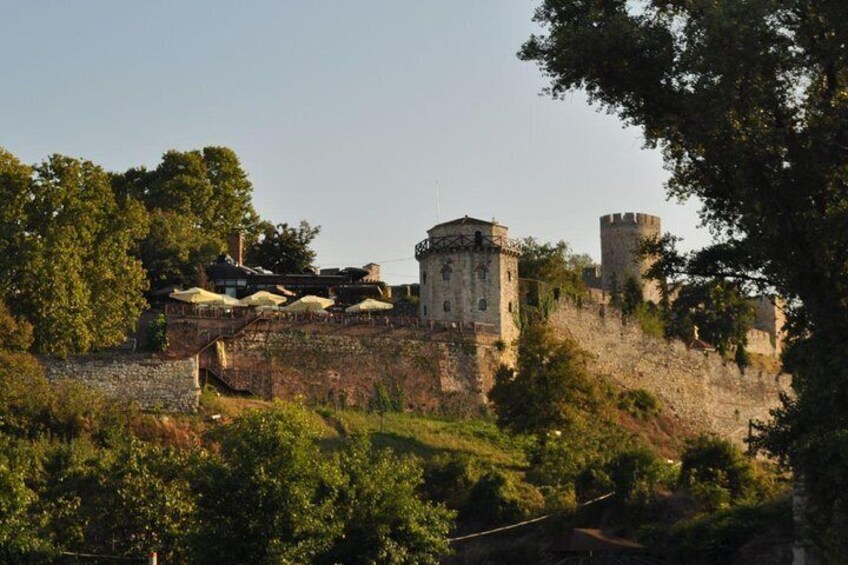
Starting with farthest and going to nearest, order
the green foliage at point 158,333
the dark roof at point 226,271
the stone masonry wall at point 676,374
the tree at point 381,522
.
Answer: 1. the stone masonry wall at point 676,374
2. the dark roof at point 226,271
3. the green foliage at point 158,333
4. the tree at point 381,522

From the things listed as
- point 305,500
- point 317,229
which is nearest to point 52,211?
point 305,500

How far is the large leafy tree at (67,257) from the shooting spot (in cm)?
4425

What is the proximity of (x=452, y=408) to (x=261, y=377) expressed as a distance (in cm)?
692

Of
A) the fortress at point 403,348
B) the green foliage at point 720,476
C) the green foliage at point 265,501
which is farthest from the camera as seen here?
the fortress at point 403,348

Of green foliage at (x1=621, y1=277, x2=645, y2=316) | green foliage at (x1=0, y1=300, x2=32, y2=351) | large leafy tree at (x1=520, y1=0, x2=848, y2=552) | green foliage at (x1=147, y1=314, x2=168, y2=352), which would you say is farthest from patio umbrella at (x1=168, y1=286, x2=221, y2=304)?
large leafy tree at (x1=520, y1=0, x2=848, y2=552)

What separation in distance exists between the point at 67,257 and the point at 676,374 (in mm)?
30710

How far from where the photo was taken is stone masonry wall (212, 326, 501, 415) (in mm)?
50188

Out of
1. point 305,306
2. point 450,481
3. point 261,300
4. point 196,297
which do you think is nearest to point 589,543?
point 450,481

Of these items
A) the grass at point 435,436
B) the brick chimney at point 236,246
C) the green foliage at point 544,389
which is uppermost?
the brick chimney at point 236,246

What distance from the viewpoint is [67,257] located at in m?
44.5

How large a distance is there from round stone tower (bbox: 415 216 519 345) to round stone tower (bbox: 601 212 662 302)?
21.9 metres

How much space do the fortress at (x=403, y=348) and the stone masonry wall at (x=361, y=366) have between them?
1.4 inches

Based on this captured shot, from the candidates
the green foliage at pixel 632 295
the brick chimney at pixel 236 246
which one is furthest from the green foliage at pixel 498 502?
the green foliage at pixel 632 295

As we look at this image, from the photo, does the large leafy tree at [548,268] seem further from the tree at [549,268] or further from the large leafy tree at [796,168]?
the large leafy tree at [796,168]
